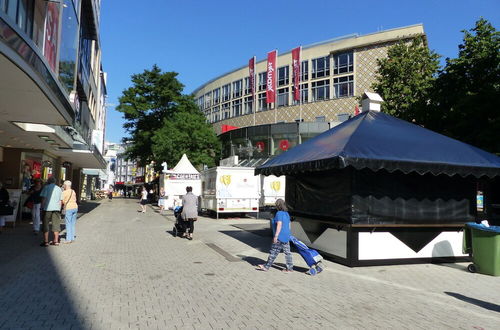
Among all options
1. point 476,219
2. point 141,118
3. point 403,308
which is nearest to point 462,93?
point 476,219

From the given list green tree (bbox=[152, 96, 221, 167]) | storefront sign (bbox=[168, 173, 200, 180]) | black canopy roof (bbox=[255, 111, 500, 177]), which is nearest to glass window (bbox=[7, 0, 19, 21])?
black canopy roof (bbox=[255, 111, 500, 177])

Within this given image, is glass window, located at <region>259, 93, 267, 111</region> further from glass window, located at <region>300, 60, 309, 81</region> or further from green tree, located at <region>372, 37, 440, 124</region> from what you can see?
green tree, located at <region>372, 37, 440, 124</region>

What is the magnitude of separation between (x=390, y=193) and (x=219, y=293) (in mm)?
4954

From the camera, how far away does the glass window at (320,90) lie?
50.8m

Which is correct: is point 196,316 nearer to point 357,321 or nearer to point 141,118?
point 357,321

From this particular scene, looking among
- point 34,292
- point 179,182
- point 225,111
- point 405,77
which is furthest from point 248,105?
point 34,292

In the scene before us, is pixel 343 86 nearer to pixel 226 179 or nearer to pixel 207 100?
pixel 207 100

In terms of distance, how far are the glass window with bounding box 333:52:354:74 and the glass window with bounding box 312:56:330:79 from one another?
3.55 ft

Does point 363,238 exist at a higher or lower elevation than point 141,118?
lower

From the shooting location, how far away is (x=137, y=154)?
48.1 meters

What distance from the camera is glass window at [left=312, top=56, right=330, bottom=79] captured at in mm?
51000

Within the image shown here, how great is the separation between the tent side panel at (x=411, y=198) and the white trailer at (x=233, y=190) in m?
12.6

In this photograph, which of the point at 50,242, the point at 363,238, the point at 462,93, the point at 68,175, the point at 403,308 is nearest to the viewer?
the point at 403,308

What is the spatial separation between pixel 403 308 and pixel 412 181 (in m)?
4.47
